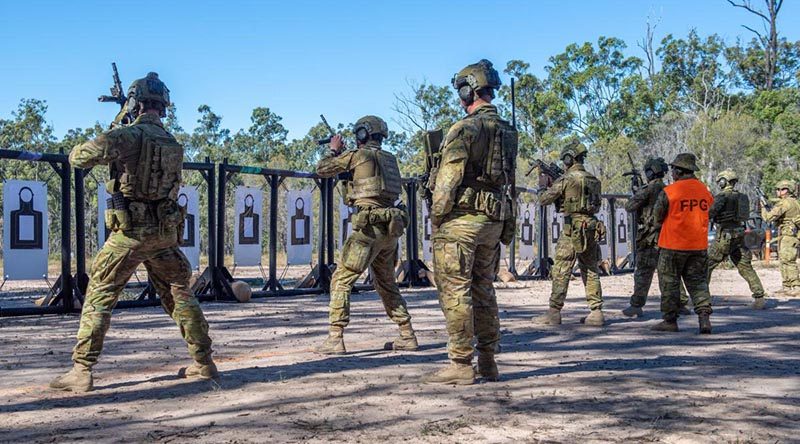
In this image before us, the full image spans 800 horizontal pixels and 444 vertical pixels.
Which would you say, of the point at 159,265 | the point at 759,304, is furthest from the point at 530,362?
the point at 759,304

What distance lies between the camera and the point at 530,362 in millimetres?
6906

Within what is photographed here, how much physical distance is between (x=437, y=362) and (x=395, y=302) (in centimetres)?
99

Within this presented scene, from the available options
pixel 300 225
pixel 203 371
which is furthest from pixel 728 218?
pixel 203 371

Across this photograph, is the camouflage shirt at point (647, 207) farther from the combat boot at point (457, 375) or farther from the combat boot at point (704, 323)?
the combat boot at point (457, 375)

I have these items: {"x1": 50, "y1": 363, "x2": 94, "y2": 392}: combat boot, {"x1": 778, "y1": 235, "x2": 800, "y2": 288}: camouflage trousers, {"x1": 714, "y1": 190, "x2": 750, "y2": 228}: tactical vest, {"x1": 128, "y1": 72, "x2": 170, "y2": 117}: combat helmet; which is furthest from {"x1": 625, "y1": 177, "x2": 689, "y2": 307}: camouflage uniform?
{"x1": 50, "y1": 363, "x2": 94, "y2": 392}: combat boot

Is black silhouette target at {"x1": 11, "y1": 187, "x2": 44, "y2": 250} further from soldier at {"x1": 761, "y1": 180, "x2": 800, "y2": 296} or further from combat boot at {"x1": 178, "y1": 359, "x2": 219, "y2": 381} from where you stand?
soldier at {"x1": 761, "y1": 180, "x2": 800, "y2": 296}

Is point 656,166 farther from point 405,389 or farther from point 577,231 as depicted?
point 405,389

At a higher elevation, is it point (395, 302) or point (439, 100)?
point (439, 100)

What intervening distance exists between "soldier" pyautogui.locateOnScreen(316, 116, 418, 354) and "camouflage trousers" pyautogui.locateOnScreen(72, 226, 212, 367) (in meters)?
1.75

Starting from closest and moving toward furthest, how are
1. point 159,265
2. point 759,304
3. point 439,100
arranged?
point 159,265 → point 759,304 → point 439,100

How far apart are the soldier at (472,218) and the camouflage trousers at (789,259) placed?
9623 mm

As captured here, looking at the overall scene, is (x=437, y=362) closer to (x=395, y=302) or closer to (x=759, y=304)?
(x=395, y=302)

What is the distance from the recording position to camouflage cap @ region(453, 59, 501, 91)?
19.0 feet

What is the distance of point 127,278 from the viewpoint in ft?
18.4
